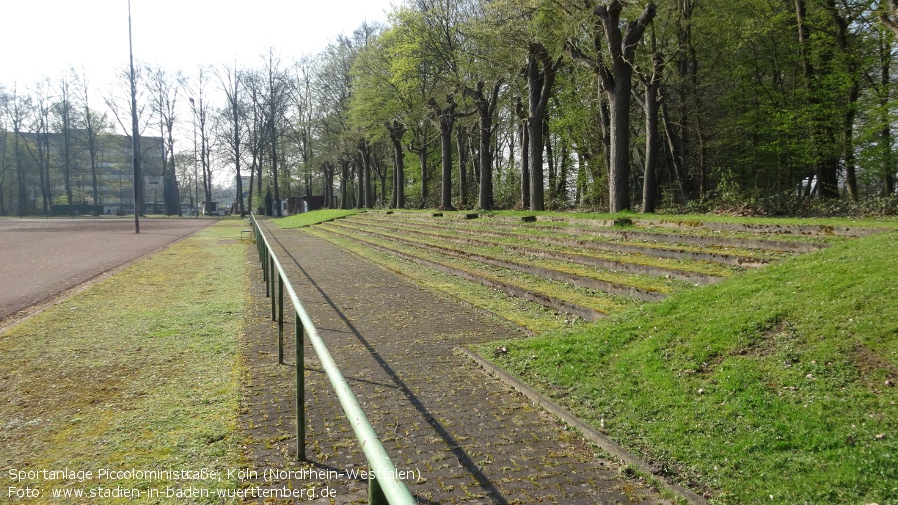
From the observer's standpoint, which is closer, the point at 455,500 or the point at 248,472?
the point at 455,500

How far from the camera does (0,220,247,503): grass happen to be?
3426mm

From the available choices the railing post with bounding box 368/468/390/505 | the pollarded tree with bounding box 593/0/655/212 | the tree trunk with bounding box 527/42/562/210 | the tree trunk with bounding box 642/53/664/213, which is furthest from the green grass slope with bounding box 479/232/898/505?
the tree trunk with bounding box 527/42/562/210

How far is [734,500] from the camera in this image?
2922 millimetres

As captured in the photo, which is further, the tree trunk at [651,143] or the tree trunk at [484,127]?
the tree trunk at [484,127]

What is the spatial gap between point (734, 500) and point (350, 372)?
3414 millimetres

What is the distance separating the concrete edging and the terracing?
199cm

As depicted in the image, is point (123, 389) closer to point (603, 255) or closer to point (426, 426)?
point (426, 426)

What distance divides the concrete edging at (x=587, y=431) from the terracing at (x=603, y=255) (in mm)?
1985

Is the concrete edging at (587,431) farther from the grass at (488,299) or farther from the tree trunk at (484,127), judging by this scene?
the tree trunk at (484,127)

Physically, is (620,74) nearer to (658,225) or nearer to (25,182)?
(658,225)

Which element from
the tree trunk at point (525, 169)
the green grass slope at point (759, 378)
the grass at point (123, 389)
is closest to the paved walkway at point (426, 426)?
the grass at point (123, 389)

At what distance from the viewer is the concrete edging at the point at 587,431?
3055 mm

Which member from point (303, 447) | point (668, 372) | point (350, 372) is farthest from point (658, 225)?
point (303, 447)

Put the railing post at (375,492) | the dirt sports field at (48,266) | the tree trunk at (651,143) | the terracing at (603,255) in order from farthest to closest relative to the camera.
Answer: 1. the tree trunk at (651,143)
2. the dirt sports field at (48,266)
3. the terracing at (603,255)
4. the railing post at (375,492)
